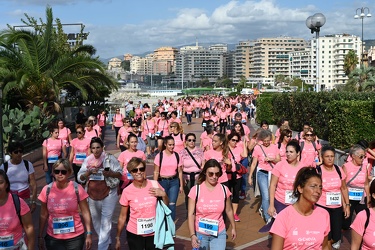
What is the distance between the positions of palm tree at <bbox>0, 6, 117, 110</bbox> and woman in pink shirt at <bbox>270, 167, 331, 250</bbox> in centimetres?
1714

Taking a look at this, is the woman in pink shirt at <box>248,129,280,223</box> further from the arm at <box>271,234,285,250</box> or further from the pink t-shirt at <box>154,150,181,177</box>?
the arm at <box>271,234,285,250</box>

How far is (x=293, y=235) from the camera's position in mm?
3902

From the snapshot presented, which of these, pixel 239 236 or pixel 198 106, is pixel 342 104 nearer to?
pixel 239 236

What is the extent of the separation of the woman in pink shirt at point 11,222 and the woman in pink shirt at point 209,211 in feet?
5.00

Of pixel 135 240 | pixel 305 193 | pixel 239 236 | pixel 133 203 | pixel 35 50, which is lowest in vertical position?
pixel 239 236

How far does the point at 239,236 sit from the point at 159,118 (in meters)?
8.94

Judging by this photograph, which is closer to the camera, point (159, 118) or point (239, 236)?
point (239, 236)

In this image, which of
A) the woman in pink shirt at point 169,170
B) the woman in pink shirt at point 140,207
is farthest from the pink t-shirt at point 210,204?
the woman in pink shirt at point 169,170

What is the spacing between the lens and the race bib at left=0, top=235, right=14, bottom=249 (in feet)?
15.0

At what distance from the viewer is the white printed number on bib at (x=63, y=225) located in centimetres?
513

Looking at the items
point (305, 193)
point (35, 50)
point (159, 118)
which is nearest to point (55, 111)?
point (35, 50)

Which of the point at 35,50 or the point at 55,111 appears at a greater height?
the point at 35,50

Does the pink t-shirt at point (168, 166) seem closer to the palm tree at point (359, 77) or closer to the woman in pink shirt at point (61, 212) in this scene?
the woman in pink shirt at point (61, 212)

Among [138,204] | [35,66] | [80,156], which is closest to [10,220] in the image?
[138,204]
